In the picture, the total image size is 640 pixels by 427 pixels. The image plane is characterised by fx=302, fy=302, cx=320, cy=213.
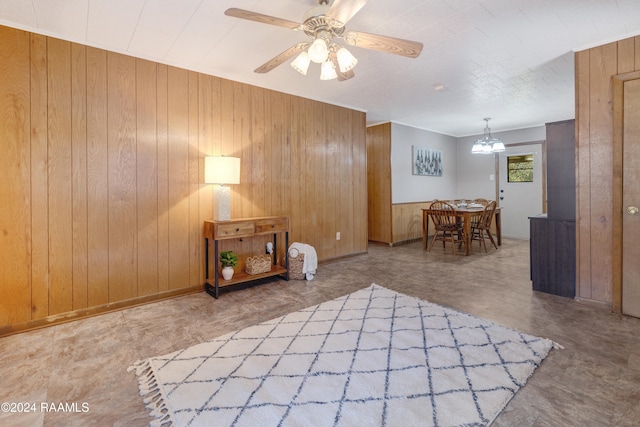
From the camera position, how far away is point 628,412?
1.42m

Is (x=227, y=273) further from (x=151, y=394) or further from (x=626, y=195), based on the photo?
(x=626, y=195)

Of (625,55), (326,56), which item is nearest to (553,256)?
(625,55)

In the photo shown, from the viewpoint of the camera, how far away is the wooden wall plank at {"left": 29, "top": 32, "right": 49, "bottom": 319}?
2.41m

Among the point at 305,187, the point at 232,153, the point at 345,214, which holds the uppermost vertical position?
the point at 232,153

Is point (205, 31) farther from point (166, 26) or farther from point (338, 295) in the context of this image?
point (338, 295)

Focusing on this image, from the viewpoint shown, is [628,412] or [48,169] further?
[48,169]

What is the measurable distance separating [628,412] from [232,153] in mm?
3619

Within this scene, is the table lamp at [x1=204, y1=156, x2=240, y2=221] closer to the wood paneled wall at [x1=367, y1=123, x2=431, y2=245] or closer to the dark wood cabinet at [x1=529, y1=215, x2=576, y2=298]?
the dark wood cabinet at [x1=529, y1=215, x2=576, y2=298]

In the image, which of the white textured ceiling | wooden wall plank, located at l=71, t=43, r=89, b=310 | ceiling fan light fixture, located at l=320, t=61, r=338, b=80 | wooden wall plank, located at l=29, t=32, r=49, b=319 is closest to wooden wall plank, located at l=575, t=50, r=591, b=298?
the white textured ceiling

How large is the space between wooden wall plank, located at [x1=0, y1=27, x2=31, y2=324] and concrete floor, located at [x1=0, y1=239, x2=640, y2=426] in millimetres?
309

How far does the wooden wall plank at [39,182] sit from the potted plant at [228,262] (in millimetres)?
1441

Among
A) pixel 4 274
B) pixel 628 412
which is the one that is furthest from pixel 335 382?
pixel 4 274

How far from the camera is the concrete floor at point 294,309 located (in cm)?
146

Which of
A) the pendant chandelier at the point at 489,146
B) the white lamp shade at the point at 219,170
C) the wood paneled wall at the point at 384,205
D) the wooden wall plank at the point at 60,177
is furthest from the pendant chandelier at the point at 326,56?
the pendant chandelier at the point at 489,146
